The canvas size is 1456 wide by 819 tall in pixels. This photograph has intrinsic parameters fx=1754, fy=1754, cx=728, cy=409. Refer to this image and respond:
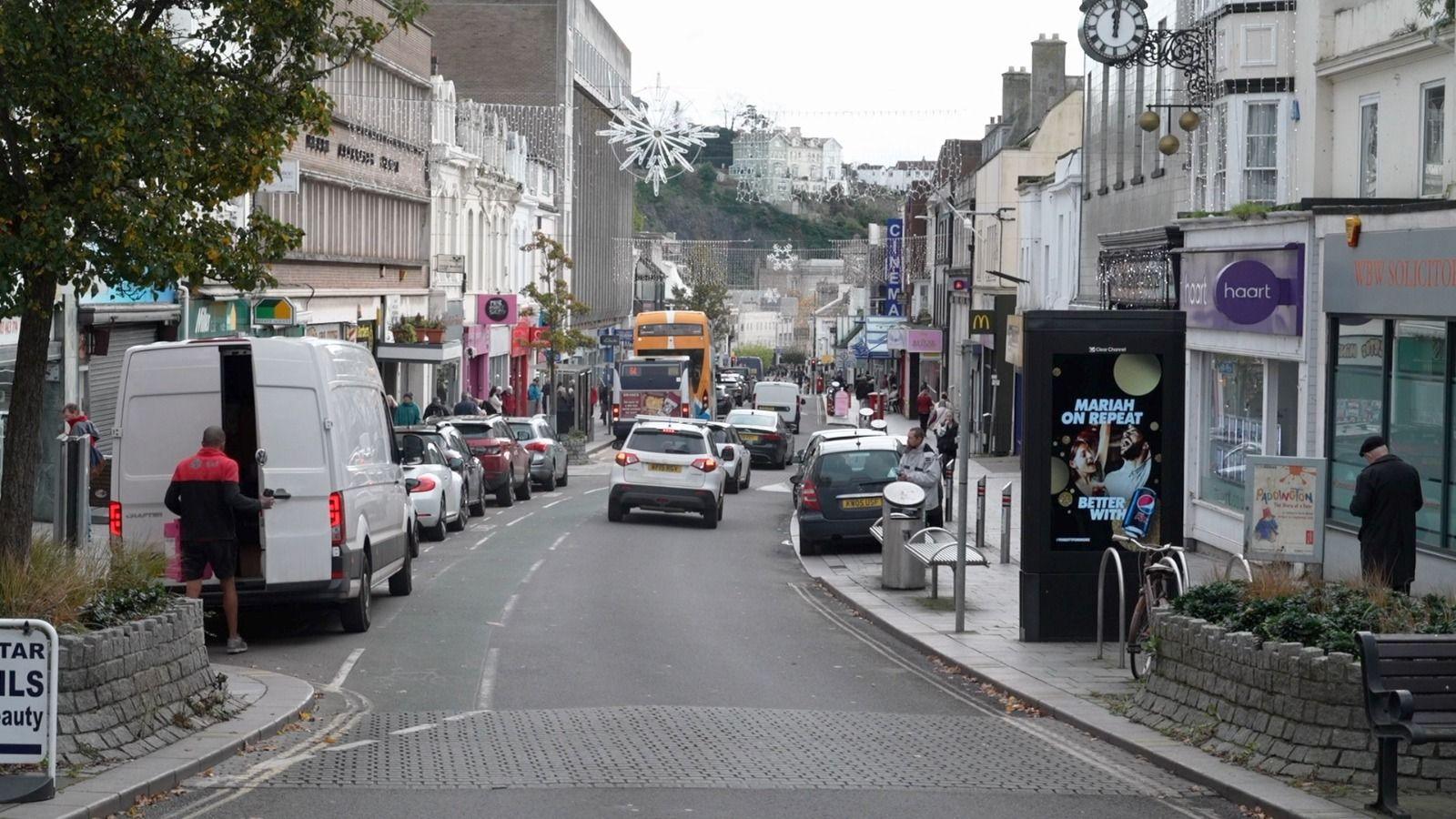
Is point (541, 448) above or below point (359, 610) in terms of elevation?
above

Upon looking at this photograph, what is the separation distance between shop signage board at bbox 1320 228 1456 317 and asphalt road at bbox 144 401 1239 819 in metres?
6.70

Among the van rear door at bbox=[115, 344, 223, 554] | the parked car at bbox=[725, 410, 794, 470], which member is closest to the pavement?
the van rear door at bbox=[115, 344, 223, 554]

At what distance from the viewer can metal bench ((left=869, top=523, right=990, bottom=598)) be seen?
18203 millimetres

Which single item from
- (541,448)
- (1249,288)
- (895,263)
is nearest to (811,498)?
(1249,288)

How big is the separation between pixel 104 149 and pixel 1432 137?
14855mm

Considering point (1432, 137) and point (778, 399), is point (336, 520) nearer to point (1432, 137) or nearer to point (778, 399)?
point (1432, 137)

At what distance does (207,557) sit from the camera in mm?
14195

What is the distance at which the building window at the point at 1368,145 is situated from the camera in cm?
2167

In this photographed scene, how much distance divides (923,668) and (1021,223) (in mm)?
37257

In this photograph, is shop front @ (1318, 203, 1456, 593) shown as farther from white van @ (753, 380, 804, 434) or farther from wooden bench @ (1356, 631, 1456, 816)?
white van @ (753, 380, 804, 434)

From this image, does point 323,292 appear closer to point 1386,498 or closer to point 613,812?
point 1386,498

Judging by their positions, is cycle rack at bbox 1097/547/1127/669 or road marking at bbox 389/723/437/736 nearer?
road marking at bbox 389/723/437/736

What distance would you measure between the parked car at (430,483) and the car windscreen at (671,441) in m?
3.26

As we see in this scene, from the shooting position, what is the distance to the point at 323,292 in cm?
4228
